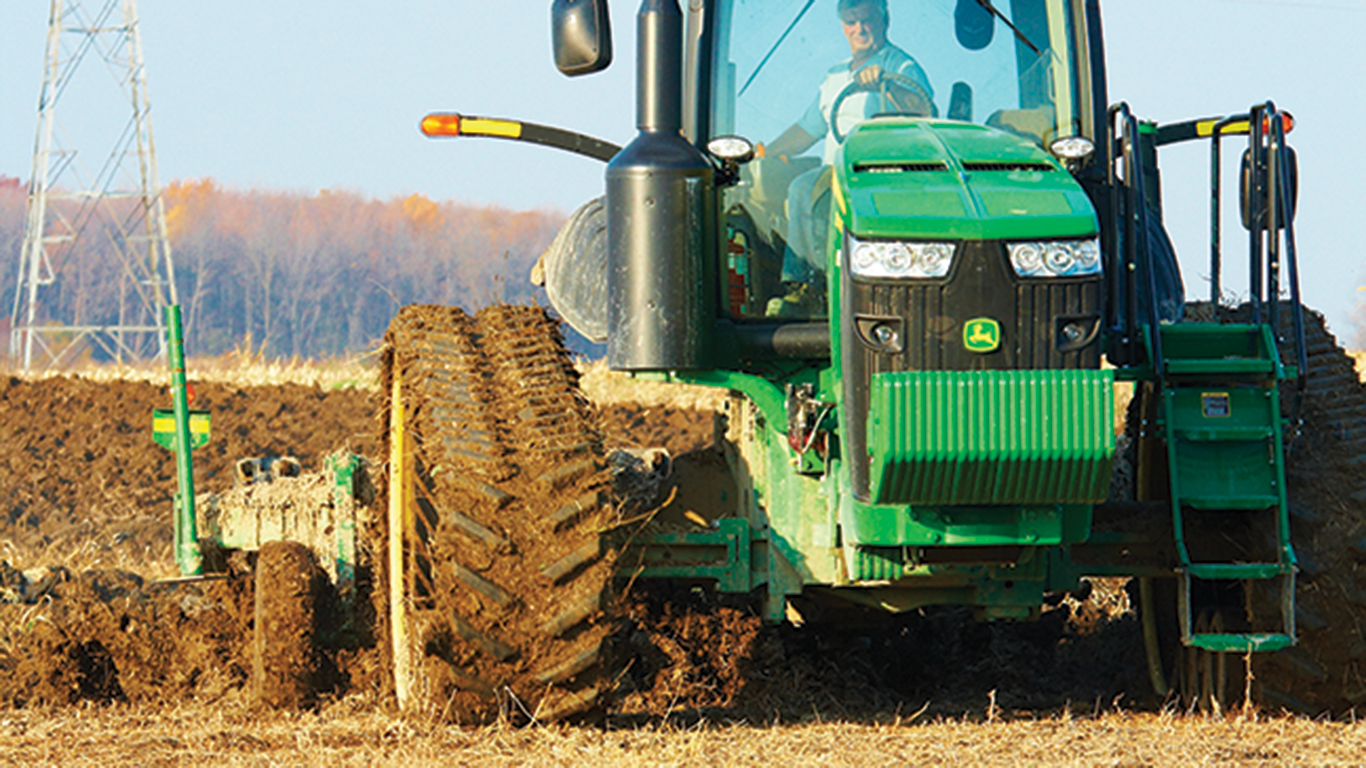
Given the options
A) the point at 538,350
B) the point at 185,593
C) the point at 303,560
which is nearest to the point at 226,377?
the point at 185,593

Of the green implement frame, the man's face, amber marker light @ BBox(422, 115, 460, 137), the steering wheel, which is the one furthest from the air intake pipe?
the green implement frame

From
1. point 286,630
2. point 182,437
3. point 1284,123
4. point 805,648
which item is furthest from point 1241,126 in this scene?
point 182,437

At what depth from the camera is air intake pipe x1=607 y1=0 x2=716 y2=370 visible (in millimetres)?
5961

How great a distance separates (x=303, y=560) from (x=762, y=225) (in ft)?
8.19

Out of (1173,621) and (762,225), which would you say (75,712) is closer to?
(762,225)

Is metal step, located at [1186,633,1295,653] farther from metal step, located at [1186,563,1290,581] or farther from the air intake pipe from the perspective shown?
the air intake pipe

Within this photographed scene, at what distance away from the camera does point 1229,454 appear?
6148 mm

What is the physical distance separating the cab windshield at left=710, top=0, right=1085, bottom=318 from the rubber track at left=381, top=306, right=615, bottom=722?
118 cm

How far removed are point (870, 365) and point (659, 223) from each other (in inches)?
37.0

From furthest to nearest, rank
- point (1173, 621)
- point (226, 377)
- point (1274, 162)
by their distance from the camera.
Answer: point (226, 377) → point (1173, 621) → point (1274, 162)

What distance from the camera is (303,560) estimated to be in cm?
759

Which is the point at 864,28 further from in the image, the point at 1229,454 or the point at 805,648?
the point at 805,648

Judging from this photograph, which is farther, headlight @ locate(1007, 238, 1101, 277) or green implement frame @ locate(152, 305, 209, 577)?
green implement frame @ locate(152, 305, 209, 577)

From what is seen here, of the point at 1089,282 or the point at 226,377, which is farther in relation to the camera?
the point at 226,377
